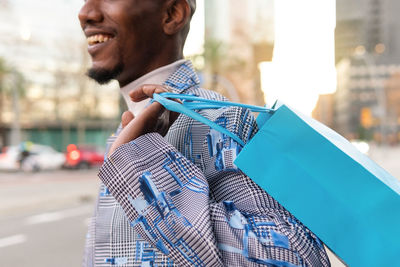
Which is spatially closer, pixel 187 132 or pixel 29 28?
pixel 187 132

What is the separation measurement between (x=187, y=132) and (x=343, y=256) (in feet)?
1.27

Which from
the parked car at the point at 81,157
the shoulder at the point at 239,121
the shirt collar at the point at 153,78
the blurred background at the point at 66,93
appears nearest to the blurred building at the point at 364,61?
the blurred background at the point at 66,93

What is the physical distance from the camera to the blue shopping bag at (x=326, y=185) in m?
0.72

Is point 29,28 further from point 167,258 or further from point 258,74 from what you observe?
point 167,258

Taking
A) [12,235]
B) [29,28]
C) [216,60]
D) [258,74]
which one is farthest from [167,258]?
[29,28]

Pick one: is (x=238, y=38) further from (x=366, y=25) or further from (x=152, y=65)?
(x=366, y=25)

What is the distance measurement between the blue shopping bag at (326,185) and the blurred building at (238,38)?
24703 millimetres

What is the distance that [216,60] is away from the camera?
28484 mm

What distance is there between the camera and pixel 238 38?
35062 mm

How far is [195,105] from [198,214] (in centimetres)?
19

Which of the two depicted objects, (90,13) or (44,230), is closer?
(90,13)

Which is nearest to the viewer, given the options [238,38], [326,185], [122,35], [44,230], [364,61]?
[326,185]

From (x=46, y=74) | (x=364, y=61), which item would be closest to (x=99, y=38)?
(x=46, y=74)

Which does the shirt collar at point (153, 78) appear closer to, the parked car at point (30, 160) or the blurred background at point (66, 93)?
the blurred background at point (66, 93)
